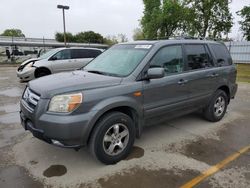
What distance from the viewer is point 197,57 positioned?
4371 mm

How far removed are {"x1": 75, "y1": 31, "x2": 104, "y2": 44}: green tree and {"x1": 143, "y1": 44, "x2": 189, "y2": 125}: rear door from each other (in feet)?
149

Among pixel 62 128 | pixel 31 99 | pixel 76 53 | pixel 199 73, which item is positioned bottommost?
pixel 62 128

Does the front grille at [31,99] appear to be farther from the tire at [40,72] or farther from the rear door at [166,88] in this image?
the tire at [40,72]

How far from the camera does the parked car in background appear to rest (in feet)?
29.9

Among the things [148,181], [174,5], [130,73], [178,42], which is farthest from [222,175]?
[174,5]

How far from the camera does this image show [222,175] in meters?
2.92

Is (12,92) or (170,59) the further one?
(12,92)

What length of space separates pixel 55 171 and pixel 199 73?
3093 mm

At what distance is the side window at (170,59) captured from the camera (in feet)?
11.9

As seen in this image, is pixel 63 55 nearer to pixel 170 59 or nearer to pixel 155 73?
pixel 170 59

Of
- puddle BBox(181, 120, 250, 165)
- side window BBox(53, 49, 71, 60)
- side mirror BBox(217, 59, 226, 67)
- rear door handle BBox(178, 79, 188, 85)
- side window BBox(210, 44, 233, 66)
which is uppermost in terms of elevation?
side window BBox(53, 49, 71, 60)

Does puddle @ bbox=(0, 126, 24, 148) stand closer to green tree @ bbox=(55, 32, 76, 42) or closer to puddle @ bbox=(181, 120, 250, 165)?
puddle @ bbox=(181, 120, 250, 165)

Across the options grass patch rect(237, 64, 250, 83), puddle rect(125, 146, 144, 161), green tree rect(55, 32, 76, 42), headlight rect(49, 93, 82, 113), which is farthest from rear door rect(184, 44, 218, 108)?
green tree rect(55, 32, 76, 42)

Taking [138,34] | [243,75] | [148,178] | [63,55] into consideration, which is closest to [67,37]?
[138,34]
